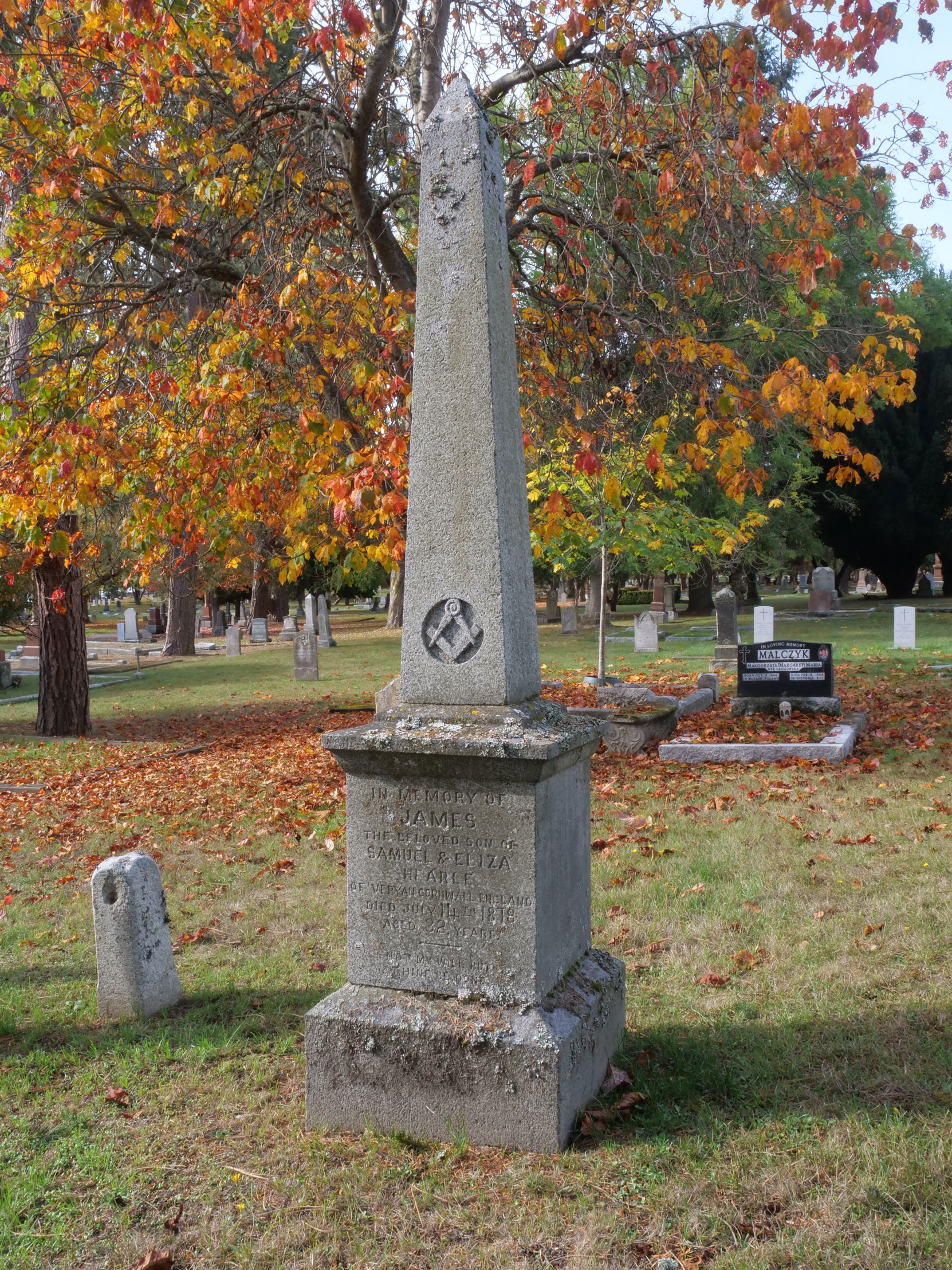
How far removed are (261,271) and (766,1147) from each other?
6.91m

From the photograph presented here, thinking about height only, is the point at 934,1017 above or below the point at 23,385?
below

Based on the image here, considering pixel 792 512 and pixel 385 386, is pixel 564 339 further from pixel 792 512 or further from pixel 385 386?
pixel 792 512

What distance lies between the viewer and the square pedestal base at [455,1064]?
3.45 meters

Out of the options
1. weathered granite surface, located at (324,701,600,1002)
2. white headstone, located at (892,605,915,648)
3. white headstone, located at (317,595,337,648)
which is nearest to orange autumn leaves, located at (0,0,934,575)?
weathered granite surface, located at (324,701,600,1002)

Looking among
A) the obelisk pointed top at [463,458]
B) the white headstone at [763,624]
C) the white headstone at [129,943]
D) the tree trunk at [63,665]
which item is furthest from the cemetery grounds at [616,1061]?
the white headstone at [763,624]

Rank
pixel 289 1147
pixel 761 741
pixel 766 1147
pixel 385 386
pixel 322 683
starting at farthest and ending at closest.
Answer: pixel 322 683 → pixel 761 741 → pixel 385 386 → pixel 289 1147 → pixel 766 1147

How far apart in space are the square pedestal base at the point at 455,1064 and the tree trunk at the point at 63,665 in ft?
38.6

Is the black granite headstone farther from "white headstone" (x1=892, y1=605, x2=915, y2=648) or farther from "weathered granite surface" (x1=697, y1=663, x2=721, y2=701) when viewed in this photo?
"white headstone" (x1=892, y1=605, x2=915, y2=648)

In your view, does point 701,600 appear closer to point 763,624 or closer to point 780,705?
point 763,624

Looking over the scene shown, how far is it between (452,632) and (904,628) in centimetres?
1874

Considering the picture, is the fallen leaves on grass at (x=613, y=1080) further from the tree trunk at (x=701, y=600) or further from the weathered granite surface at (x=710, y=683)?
the tree trunk at (x=701, y=600)

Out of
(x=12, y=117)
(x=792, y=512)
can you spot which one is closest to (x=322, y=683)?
(x=12, y=117)

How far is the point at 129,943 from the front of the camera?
4.84 m

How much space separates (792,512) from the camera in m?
32.1
